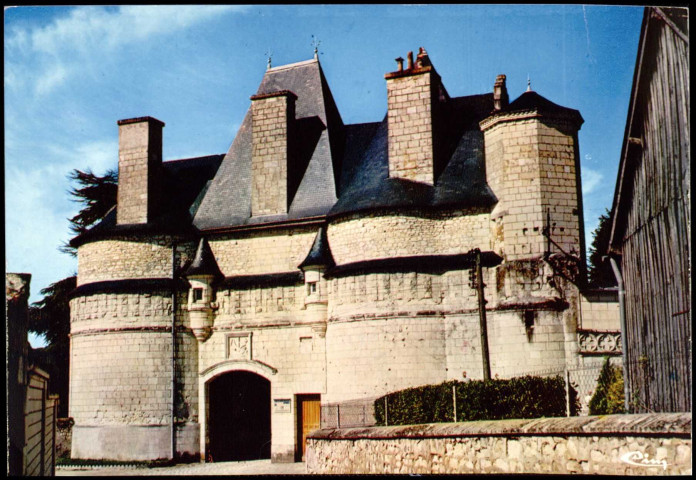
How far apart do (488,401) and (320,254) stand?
7.43 m

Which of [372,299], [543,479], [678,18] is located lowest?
[543,479]

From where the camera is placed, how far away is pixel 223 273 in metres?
25.9

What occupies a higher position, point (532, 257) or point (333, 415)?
point (532, 257)

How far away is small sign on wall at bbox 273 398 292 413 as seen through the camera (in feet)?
80.7

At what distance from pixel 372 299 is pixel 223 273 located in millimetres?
5256

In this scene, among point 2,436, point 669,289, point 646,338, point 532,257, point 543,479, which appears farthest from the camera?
point 532,257

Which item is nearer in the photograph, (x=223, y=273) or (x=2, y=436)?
(x=2, y=436)

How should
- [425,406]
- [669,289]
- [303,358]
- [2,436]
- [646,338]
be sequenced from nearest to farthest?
[2,436] → [669,289] → [646,338] → [425,406] → [303,358]

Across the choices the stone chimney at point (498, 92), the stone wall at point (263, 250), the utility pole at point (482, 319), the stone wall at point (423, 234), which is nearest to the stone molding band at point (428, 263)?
the stone wall at point (423, 234)

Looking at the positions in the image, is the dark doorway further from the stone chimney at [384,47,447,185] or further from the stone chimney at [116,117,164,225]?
the stone chimney at [384,47,447,185]

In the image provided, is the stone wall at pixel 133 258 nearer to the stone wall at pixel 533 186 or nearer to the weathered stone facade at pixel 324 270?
the weathered stone facade at pixel 324 270

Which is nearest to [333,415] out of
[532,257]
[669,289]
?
[532,257]

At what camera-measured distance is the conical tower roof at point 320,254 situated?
24125 mm

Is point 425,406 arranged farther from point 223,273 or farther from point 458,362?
point 223,273
